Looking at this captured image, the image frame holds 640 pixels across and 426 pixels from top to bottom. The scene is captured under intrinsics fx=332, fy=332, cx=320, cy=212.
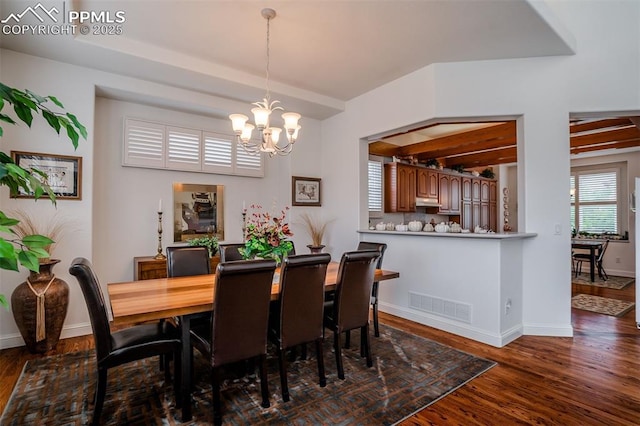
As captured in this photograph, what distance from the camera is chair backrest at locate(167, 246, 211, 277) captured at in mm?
3123

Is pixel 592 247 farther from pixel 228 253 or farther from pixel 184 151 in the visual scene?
pixel 184 151

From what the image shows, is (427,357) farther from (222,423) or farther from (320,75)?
(320,75)

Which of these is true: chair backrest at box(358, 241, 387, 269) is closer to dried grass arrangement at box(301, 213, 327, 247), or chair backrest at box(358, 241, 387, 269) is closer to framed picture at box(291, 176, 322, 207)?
dried grass arrangement at box(301, 213, 327, 247)

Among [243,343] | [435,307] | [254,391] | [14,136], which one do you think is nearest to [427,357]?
[435,307]

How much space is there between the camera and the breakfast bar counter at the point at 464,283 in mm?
3330

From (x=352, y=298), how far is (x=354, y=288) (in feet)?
0.28

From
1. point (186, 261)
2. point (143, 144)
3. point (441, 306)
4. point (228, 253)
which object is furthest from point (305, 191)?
point (441, 306)

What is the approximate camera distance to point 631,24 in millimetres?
3320

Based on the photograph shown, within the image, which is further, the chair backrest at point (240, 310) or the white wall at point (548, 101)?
the white wall at point (548, 101)

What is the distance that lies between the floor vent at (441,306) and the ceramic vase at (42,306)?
373cm

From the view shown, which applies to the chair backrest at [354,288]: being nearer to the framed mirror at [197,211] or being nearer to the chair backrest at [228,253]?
the chair backrest at [228,253]

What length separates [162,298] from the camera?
2.22m

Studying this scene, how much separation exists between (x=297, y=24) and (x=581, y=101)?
3012 millimetres

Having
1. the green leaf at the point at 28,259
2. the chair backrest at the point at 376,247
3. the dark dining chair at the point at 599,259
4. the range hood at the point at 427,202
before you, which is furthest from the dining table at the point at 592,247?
the green leaf at the point at 28,259
